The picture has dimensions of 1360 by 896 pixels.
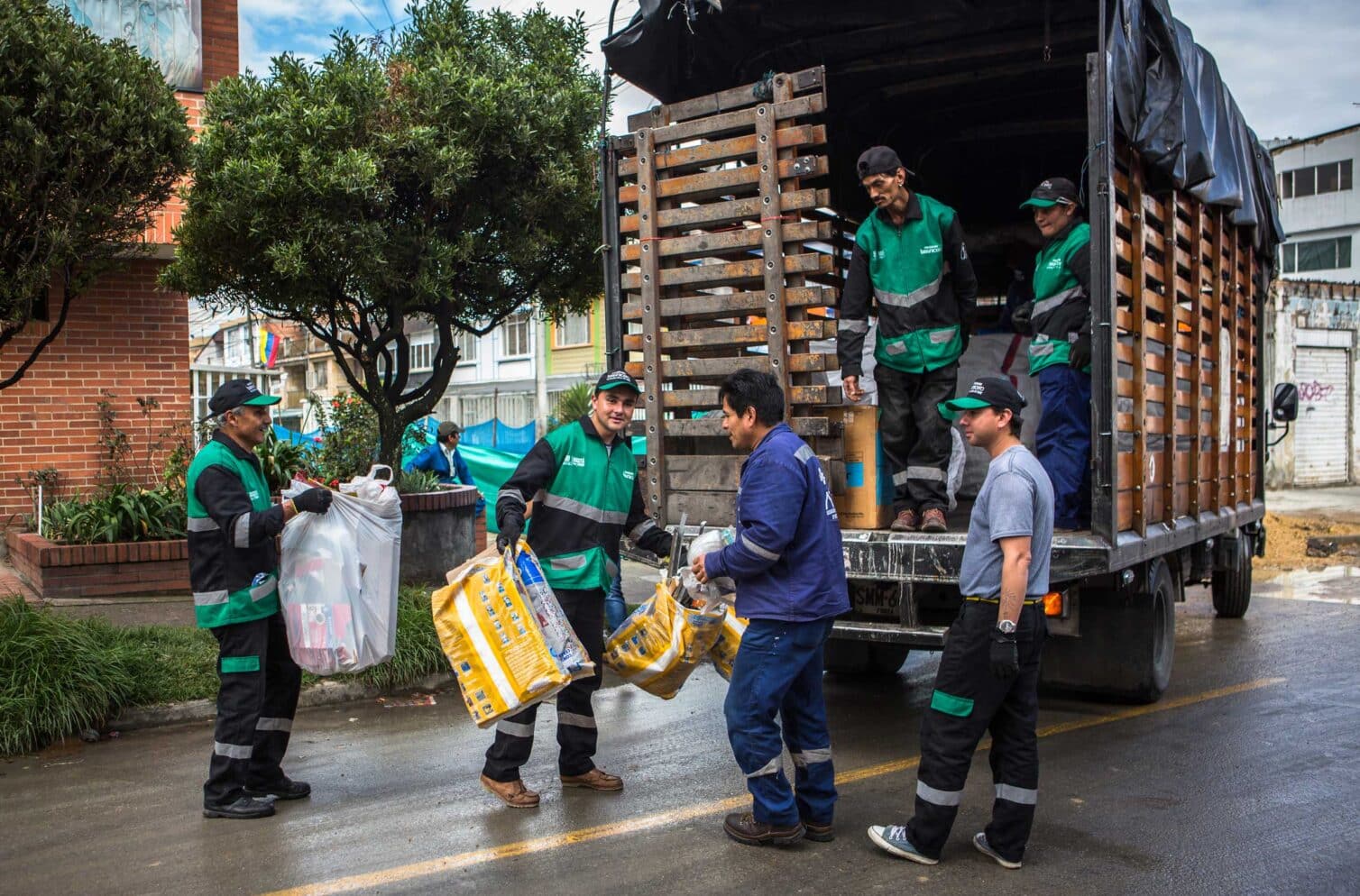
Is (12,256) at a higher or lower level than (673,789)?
higher

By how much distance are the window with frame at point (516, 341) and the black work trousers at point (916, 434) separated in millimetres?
28796

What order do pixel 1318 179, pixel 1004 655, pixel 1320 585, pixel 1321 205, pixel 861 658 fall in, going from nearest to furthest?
pixel 1004 655 < pixel 861 658 < pixel 1320 585 < pixel 1321 205 < pixel 1318 179

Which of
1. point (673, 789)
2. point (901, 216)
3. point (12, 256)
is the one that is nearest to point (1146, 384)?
point (901, 216)

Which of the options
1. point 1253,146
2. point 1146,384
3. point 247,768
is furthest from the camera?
point 1253,146

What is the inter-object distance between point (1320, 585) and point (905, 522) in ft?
23.5

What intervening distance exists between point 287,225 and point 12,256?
1.68 meters

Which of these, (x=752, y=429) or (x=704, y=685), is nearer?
(x=752, y=429)

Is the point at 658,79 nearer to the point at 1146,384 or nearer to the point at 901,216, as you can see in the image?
the point at 901,216

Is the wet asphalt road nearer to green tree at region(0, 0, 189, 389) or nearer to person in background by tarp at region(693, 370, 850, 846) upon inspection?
person in background by tarp at region(693, 370, 850, 846)

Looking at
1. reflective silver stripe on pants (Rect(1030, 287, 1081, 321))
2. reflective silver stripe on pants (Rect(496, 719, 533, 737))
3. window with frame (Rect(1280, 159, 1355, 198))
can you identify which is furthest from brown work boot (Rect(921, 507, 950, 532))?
window with frame (Rect(1280, 159, 1355, 198))

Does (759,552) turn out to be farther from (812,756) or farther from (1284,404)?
(1284,404)

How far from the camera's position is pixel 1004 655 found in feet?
13.0

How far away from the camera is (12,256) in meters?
6.35

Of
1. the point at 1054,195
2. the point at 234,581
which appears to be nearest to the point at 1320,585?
the point at 1054,195
